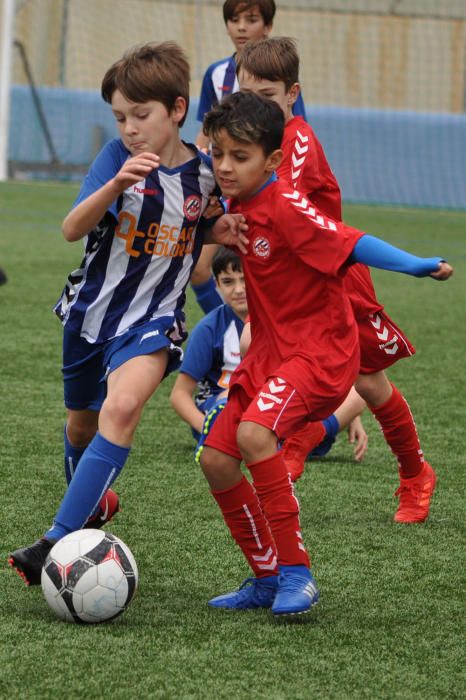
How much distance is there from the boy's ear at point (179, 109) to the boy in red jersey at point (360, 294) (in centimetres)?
53

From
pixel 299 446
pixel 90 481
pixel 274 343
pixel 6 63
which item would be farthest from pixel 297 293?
pixel 6 63

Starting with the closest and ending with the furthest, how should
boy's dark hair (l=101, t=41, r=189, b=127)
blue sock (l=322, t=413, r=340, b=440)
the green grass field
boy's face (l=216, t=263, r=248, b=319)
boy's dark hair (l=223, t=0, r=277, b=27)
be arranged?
the green grass field → boy's dark hair (l=101, t=41, r=189, b=127) → blue sock (l=322, t=413, r=340, b=440) → boy's face (l=216, t=263, r=248, b=319) → boy's dark hair (l=223, t=0, r=277, b=27)

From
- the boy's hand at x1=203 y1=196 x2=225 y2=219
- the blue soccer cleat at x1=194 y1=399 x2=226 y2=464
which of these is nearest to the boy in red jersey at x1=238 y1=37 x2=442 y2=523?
the boy's hand at x1=203 y1=196 x2=225 y2=219

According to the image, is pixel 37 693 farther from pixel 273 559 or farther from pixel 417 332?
pixel 417 332

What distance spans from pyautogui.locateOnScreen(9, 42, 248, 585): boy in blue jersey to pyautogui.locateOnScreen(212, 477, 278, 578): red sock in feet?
1.00

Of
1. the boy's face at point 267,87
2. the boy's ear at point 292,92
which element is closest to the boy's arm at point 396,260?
the boy's face at point 267,87

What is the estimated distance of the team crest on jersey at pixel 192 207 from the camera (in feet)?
11.0

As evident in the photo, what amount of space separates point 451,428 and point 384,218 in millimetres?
11234

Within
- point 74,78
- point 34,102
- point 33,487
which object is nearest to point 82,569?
point 33,487

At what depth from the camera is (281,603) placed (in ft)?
9.68

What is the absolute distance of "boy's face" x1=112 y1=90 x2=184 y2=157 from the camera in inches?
128

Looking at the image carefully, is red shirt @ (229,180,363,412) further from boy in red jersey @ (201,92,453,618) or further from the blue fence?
the blue fence

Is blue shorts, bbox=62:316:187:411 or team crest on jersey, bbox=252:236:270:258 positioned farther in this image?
blue shorts, bbox=62:316:187:411

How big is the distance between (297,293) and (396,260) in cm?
30
